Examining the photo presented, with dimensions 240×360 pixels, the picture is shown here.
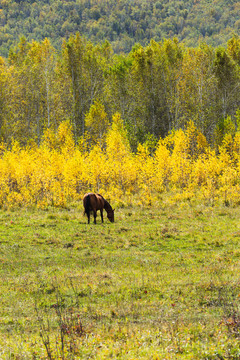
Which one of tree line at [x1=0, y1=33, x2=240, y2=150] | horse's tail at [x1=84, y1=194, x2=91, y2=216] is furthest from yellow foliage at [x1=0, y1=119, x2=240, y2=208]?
tree line at [x1=0, y1=33, x2=240, y2=150]

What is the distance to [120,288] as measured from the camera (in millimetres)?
12734

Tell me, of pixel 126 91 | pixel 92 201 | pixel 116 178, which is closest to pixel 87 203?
pixel 92 201

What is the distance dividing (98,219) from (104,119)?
1162 inches

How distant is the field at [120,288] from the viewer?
837cm

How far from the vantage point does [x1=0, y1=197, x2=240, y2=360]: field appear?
837cm

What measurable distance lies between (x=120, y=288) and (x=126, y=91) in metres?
46.2

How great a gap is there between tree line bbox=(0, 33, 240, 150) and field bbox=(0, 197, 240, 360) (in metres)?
31.0

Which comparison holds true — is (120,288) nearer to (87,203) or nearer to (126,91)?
(87,203)

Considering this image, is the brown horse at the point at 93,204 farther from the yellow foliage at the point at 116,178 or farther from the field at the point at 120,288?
the yellow foliage at the point at 116,178

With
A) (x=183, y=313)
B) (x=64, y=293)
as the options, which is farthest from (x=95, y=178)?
(x=183, y=313)

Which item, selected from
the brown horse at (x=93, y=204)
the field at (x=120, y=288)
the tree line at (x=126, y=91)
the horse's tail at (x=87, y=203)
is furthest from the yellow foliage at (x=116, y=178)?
the tree line at (x=126, y=91)

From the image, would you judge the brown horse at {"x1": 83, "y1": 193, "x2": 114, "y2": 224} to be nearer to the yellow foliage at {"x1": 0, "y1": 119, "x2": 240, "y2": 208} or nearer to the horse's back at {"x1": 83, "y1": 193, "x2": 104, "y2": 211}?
the horse's back at {"x1": 83, "y1": 193, "x2": 104, "y2": 211}

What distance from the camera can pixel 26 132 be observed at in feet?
190

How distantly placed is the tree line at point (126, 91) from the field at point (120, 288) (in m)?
31.0
